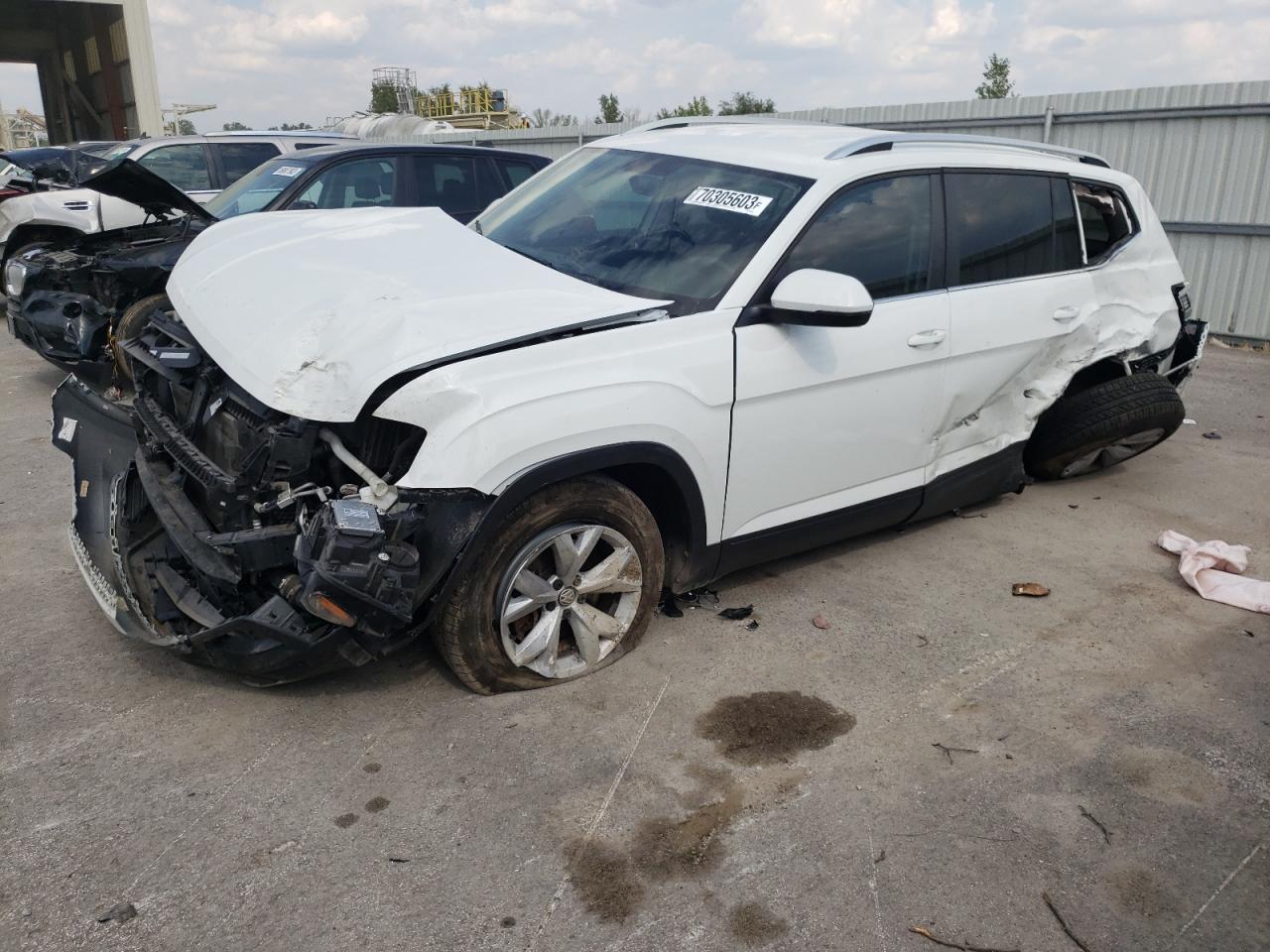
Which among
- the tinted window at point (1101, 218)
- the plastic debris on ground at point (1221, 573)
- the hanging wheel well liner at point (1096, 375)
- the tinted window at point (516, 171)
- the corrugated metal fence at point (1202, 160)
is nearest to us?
the plastic debris on ground at point (1221, 573)

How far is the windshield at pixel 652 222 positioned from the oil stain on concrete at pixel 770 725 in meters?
1.42

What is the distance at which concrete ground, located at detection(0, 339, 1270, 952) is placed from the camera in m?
2.61

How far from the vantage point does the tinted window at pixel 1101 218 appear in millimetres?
5145

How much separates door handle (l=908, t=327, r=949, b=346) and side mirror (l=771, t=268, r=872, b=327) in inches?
26.6

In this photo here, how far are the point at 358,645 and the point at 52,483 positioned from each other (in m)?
3.38

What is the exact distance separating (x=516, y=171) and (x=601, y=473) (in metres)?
5.64

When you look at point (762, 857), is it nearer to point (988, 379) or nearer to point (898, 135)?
point (988, 379)

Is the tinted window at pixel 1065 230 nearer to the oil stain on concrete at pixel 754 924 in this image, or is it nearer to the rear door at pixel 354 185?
the oil stain on concrete at pixel 754 924

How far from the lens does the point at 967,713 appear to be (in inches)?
142

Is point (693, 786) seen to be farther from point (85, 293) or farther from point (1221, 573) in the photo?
point (85, 293)

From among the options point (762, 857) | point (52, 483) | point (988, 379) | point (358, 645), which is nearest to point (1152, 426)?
point (988, 379)

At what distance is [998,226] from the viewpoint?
463 cm

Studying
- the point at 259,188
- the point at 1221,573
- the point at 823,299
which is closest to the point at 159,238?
the point at 259,188

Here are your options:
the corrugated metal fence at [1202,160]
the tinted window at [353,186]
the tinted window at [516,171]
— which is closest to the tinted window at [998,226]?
the tinted window at [353,186]
